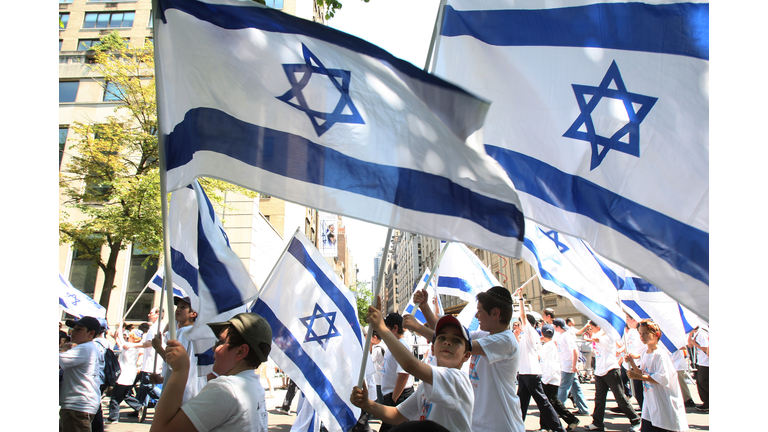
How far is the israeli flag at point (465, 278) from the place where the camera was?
24.9 ft

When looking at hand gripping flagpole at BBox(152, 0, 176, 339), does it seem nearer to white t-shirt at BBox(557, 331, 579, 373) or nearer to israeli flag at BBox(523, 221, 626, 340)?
israeli flag at BBox(523, 221, 626, 340)

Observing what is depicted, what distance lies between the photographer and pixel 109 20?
28.3 meters

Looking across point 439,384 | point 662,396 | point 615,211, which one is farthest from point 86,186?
point 615,211

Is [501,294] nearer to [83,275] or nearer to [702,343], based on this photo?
[702,343]

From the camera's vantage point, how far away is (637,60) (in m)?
2.82

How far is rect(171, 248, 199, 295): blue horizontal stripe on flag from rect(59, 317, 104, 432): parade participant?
1.57m

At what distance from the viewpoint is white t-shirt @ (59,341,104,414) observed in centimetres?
481

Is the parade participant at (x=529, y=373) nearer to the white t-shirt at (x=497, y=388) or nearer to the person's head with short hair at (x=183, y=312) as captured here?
the white t-shirt at (x=497, y=388)

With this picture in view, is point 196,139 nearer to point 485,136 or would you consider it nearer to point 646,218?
point 485,136

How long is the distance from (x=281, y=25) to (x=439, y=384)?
2287 millimetres

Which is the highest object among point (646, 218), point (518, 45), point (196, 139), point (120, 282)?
point (518, 45)

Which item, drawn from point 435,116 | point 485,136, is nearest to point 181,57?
point 435,116

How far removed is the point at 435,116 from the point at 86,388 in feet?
15.5

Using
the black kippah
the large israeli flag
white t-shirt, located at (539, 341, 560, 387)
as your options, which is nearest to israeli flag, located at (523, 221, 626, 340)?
the black kippah
